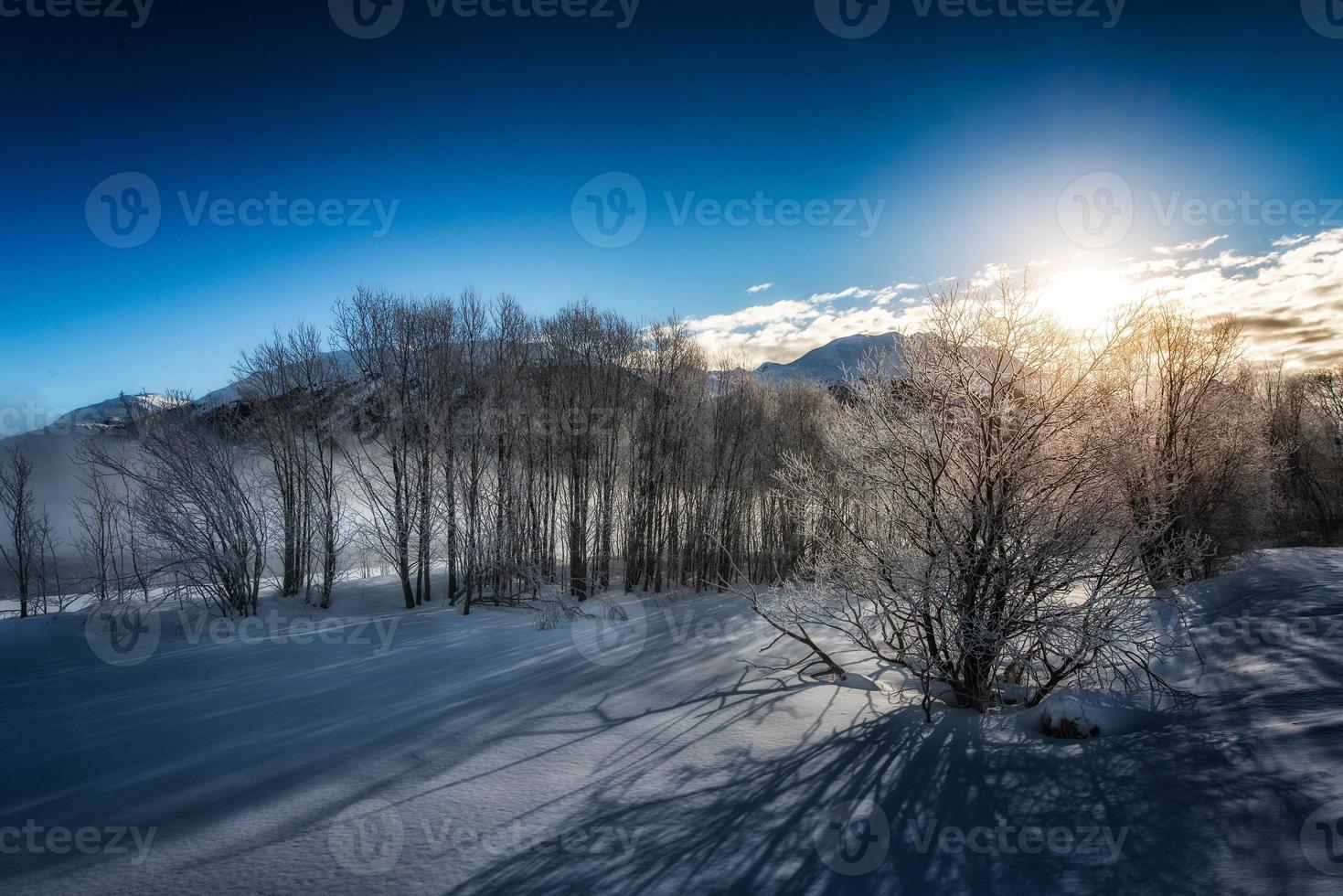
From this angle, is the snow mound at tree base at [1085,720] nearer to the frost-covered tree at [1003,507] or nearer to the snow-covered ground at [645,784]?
the snow-covered ground at [645,784]

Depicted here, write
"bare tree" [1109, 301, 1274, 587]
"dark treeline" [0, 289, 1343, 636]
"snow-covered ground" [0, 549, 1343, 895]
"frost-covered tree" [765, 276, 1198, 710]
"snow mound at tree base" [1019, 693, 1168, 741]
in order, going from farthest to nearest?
"bare tree" [1109, 301, 1274, 587] → "dark treeline" [0, 289, 1343, 636] → "frost-covered tree" [765, 276, 1198, 710] → "snow mound at tree base" [1019, 693, 1168, 741] → "snow-covered ground" [0, 549, 1343, 895]

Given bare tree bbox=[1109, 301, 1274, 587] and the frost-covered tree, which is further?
bare tree bbox=[1109, 301, 1274, 587]

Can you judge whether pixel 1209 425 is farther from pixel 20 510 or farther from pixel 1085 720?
pixel 20 510

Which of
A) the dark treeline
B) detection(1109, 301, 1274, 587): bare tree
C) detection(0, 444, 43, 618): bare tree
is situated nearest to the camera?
the dark treeline

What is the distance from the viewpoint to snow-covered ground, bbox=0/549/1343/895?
12.3ft

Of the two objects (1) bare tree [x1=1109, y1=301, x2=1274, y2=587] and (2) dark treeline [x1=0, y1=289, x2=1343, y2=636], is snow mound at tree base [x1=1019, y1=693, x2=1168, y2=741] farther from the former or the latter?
(1) bare tree [x1=1109, y1=301, x2=1274, y2=587]

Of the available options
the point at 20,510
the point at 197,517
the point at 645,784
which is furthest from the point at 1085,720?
the point at 20,510

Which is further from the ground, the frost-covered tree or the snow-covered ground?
the frost-covered tree

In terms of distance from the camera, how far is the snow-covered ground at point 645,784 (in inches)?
148

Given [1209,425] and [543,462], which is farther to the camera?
[543,462]

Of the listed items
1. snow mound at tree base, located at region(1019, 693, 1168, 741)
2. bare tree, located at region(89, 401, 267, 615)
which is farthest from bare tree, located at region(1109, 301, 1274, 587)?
bare tree, located at region(89, 401, 267, 615)

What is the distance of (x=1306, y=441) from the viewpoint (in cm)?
2984

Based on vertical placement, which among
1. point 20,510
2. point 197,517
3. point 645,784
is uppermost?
point 197,517

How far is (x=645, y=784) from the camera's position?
5125mm
